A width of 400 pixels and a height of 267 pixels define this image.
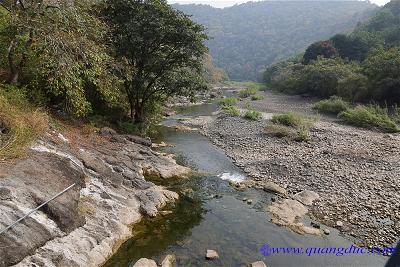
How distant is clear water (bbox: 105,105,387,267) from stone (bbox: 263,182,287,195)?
367 millimetres

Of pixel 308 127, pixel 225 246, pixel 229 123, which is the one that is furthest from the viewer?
pixel 229 123

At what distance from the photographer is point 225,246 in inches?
435

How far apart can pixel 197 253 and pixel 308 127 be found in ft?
67.0

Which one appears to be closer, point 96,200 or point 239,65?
point 96,200

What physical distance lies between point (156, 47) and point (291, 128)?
1245cm

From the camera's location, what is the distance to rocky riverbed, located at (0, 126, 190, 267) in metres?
8.53

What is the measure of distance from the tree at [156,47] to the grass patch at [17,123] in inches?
261

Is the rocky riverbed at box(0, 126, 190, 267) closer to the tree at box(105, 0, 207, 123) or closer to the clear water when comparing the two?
the clear water

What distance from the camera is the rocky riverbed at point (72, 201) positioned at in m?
8.53

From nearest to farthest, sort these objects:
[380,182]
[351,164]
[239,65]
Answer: [380,182], [351,164], [239,65]

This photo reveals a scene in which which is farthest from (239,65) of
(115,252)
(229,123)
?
(115,252)

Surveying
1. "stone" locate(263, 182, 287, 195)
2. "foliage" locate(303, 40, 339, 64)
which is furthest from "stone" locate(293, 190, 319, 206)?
"foliage" locate(303, 40, 339, 64)

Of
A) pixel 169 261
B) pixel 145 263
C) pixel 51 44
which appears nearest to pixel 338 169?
pixel 169 261

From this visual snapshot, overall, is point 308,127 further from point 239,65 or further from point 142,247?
point 239,65
